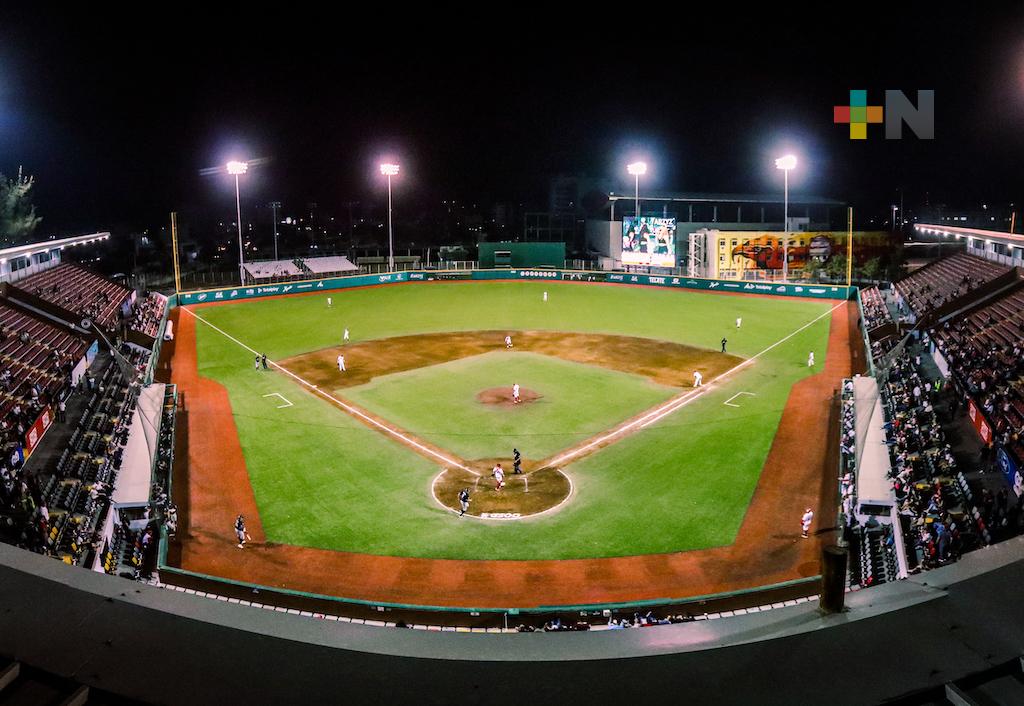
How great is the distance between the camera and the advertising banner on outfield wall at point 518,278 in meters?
61.9

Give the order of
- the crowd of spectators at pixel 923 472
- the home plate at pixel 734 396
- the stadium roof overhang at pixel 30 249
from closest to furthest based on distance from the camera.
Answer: the crowd of spectators at pixel 923 472, the home plate at pixel 734 396, the stadium roof overhang at pixel 30 249

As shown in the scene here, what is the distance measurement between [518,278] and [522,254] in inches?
251

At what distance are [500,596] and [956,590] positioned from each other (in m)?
14.5

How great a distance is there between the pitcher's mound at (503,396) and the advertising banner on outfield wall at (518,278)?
3617cm

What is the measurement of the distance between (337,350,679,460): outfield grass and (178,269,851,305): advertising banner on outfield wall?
30110 millimetres

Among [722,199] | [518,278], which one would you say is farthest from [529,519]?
[722,199]

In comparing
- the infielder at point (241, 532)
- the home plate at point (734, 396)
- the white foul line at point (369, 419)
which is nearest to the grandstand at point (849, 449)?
the infielder at point (241, 532)

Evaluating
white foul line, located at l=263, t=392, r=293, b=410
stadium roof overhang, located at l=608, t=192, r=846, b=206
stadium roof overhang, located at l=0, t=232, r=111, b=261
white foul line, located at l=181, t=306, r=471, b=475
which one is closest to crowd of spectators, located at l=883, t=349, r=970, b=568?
white foul line, located at l=181, t=306, r=471, b=475

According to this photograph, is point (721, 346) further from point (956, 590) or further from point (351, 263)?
point (351, 263)

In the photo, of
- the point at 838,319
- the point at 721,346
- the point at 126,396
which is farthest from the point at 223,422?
the point at 838,319

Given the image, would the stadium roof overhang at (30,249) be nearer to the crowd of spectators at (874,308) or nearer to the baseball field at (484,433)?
the baseball field at (484,433)

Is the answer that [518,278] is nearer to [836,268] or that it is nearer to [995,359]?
[836,268]

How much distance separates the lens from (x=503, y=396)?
34.5 m

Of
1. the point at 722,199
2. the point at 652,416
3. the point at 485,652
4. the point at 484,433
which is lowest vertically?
the point at 484,433
